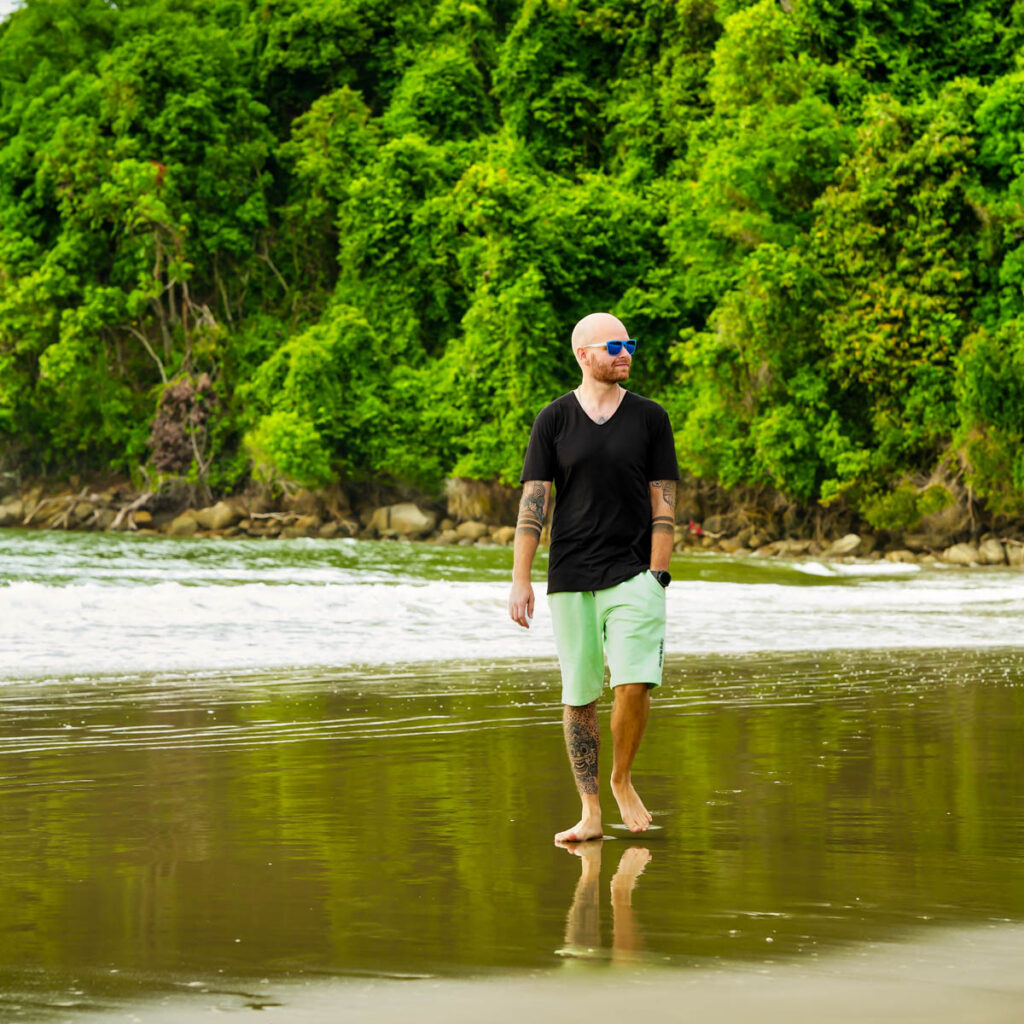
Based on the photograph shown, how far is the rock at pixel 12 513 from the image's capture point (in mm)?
52219

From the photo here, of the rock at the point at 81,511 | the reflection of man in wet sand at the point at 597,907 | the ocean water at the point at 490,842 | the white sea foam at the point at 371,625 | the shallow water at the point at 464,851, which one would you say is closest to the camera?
the ocean water at the point at 490,842

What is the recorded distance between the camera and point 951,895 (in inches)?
178

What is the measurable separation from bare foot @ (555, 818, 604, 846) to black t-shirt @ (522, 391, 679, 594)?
0.77 meters

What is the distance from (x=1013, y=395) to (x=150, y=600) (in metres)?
22.5

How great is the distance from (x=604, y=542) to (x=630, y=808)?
35.6 inches

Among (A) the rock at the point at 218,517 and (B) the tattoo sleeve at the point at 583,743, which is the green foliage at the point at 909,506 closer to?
(A) the rock at the point at 218,517

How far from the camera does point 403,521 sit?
150 feet

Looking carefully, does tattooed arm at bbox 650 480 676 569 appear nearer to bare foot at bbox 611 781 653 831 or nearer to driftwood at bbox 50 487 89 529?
bare foot at bbox 611 781 653 831

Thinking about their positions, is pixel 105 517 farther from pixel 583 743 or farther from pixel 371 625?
pixel 583 743

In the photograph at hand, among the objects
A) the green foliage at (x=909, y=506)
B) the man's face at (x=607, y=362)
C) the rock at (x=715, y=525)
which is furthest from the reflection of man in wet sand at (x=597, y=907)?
the rock at (x=715, y=525)

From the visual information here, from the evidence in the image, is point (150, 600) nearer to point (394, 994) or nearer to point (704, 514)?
point (394, 994)

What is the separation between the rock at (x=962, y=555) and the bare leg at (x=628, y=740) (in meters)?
29.1

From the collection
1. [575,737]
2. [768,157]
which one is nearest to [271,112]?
[768,157]

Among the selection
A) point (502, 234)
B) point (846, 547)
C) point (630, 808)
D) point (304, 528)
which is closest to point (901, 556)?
point (846, 547)
